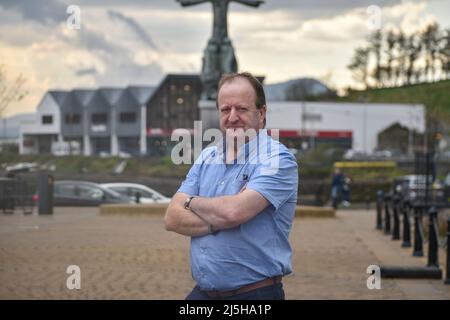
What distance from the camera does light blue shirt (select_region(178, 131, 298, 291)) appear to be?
4.43 meters

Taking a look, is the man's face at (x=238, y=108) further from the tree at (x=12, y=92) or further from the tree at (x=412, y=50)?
the tree at (x=412, y=50)

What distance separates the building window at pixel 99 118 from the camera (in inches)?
1790

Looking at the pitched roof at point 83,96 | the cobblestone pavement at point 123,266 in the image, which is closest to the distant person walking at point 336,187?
the pitched roof at point 83,96

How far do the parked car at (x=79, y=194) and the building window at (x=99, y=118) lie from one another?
2282 cm

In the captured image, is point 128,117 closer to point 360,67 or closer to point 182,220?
point 360,67

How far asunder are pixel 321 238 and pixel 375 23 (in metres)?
9.91

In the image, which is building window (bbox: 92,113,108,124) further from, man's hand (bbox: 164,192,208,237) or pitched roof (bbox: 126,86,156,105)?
man's hand (bbox: 164,192,208,237)

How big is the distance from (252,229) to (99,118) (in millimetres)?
44872

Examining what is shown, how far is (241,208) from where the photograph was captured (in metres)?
4.34

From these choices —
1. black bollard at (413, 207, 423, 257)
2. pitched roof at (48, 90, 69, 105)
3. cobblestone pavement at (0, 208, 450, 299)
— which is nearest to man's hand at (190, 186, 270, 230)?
cobblestone pavement at (0, 208, 450, 299)
